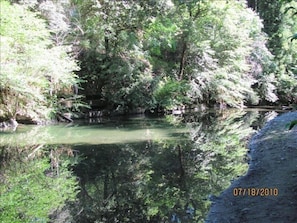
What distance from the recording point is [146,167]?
7656 mm

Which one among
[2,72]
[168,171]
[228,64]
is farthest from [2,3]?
[228,64]

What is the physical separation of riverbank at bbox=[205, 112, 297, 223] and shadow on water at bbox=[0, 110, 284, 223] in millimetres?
257

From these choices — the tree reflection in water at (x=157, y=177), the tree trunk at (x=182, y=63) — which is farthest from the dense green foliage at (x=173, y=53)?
the tree reflection in water at (x=157, y=177)

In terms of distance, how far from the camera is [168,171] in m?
7.17

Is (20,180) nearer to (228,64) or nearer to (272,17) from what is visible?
(228,64)

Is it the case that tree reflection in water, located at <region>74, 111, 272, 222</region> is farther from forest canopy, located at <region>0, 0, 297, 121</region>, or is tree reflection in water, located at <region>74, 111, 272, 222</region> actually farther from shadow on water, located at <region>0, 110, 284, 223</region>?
forest canopy, located at <region>0, 0, 297, 121</region>

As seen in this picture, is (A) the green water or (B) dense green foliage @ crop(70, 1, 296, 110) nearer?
(A) the green water

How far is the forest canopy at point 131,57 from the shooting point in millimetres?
14227

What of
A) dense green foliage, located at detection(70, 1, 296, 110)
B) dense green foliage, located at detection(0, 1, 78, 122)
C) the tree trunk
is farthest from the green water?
the tree trunk

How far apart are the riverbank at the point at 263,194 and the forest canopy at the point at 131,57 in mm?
7598

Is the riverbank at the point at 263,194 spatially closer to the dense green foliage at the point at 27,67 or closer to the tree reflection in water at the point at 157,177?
the tree reflection in water at the point at 157,177

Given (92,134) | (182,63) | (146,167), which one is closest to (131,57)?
(182,63)

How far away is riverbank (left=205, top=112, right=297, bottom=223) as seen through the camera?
407 cm

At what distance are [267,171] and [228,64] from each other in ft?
57.5
